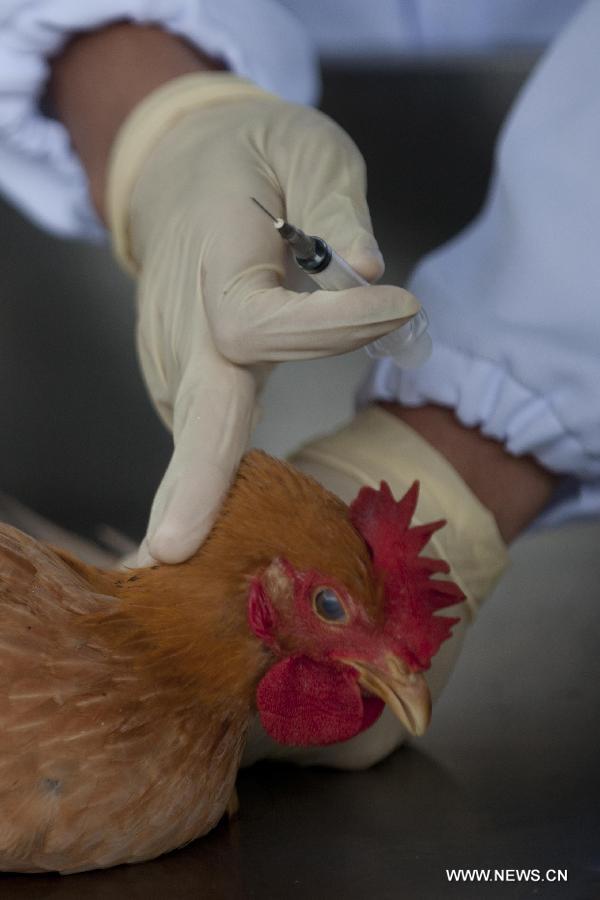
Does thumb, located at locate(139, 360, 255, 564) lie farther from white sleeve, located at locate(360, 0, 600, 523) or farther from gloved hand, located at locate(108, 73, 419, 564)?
white sleeve, located at locate(360, 0, 600, 523)

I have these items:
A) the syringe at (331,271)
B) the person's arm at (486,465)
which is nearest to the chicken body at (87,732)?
the syringe at (331,271)

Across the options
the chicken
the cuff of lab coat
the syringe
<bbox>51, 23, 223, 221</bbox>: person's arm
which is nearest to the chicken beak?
the chicken

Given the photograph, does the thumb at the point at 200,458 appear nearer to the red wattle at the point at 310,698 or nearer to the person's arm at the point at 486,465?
the red wattle at the point at 310,698

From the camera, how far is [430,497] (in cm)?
69

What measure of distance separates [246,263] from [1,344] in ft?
2.67

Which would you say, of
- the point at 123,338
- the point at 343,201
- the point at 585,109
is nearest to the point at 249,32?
the point at 585,109

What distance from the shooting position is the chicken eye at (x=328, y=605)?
1.62ft

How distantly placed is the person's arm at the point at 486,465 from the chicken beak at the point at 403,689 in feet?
0.81

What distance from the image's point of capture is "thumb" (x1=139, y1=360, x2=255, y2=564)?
502 mm

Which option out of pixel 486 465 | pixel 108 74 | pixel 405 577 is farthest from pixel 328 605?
pixel 108 74

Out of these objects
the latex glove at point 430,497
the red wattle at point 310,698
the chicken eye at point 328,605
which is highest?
the chicken eye at point 328,605

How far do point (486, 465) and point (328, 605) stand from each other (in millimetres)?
269

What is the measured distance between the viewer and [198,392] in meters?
0.54

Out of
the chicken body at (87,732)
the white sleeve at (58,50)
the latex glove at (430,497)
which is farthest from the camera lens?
the white sleeve at (58,50)
